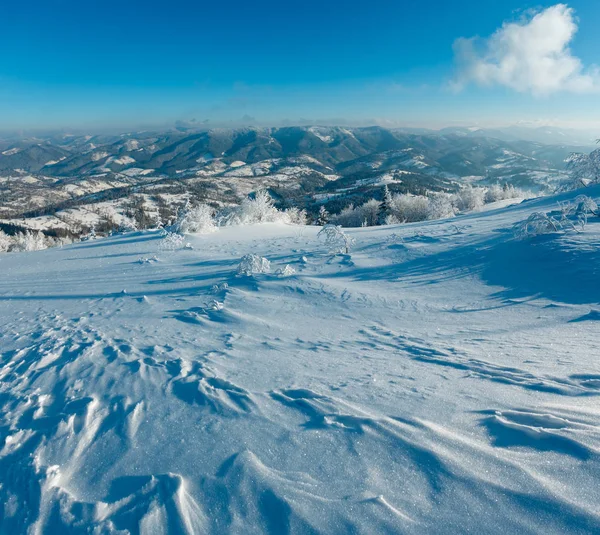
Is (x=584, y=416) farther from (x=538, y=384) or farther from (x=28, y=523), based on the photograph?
(x=28, y=523)

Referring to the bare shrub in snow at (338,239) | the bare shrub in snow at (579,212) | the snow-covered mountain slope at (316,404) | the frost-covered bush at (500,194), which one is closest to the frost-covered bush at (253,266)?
the snow-covered mountain slope at (316,404)

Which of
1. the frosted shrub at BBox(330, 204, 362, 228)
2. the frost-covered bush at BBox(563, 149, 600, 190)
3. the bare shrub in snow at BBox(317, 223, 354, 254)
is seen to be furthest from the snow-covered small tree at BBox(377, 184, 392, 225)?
the bare shrub in snow at BBox(317, 223, 354, 254)

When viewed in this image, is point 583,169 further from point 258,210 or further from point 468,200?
point 468,200

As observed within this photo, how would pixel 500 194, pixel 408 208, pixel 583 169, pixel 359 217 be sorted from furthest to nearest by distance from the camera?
pixel 359 217 < pixel 500 194 < pixel 408 208 < pixel 583 169

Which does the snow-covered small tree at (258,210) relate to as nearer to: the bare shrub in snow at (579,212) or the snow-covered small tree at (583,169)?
the bare shrub in snow at (579,212)

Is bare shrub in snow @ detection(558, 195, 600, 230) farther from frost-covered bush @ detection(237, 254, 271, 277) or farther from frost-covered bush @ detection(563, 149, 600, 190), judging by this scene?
frost-covered bush @ detection(237, 254, 271, 277)

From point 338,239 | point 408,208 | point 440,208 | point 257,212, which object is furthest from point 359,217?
point 338,239

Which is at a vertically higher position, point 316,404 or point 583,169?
point 583,169
